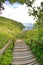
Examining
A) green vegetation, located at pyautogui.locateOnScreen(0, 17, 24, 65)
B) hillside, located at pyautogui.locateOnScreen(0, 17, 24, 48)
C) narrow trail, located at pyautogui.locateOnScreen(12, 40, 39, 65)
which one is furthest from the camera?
hillside, located at pyautogui.locateOnScreen(0, 17, 24, 48)

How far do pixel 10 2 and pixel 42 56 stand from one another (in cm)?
1453

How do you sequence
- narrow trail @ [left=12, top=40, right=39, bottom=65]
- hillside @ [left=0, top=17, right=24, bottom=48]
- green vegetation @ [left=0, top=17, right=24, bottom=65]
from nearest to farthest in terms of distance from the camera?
1. green vegetation @ [left=0, top=17, right=24, bottom=65]
2. narrow trail @ [left=12, top=40, right=39, bottom=65]
3. hillside @ [left=0, top=17, right=24, bottom=48]

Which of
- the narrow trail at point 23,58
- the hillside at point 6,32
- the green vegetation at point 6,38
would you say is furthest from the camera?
the hillside at point 6,32

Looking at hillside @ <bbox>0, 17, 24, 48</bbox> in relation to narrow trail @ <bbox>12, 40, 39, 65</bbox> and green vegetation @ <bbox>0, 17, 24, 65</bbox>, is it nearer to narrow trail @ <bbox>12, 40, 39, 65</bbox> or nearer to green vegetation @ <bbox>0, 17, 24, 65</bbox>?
green vegetation @ <bbox>0, 17, 24, 65</bbox>

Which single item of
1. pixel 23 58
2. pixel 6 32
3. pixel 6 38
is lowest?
pixel 6 32

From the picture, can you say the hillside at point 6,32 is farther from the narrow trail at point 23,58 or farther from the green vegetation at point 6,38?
the narrow trail at point 23,58

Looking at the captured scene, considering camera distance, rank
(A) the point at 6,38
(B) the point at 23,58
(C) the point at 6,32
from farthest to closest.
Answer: (C) the point at 6,32 < (A) the point at 6,38 < (B) the point at 23,58

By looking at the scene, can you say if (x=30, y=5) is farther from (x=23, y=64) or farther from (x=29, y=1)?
(x=23, y=64)

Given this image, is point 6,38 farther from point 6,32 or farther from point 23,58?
point 23,58

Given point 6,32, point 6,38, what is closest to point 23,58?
point 6,38

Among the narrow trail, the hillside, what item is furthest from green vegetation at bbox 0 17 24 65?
the narrow trail

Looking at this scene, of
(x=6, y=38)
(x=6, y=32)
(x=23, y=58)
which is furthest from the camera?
(x=6, y=32)

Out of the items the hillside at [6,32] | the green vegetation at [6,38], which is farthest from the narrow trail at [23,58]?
the hillside at [6,32]

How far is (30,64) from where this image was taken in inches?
503
